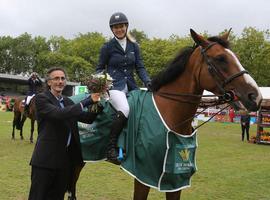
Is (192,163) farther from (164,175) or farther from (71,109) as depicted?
(71,109)

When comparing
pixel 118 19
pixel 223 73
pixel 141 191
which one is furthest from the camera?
pixel 118 19

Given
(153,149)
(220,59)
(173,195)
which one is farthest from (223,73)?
(173,195)

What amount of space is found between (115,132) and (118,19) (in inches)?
60.6

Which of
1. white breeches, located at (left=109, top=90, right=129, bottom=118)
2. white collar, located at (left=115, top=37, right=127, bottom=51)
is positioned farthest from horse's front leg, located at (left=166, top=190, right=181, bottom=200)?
white collar, located at (left=115, top=37, right=127, bottom=51)

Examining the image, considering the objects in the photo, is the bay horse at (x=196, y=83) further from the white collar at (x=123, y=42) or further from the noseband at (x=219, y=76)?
the white collar at (x=123, y=42)

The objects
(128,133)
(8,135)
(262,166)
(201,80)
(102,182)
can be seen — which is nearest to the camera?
(201,80)

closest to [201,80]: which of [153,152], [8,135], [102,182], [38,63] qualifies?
[153,152]

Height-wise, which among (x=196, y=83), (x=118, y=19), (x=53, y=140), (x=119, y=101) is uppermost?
(x=118, y=19)

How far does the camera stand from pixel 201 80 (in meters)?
4.77

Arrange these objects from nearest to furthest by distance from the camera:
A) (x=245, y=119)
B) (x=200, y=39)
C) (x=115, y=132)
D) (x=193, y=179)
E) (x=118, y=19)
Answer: (x=200, y=39)
(x=115, y=132)
(x=118, y=19)
(x=193, y=179)
(x=245, y=119)

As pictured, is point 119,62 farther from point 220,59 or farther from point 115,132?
point 220,59

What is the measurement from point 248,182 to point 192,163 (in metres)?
4.23

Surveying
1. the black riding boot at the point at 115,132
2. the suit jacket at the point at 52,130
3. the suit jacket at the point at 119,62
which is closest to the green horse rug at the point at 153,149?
the black riding boot at the point at 115,132

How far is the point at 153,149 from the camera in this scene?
4.82 metres
